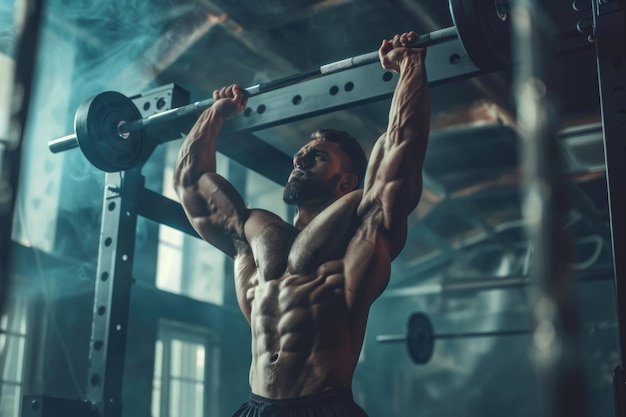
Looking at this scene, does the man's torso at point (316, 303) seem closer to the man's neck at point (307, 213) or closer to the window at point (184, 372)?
the man's neck at point (307, 213)

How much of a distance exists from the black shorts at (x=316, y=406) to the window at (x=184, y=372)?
154 inches

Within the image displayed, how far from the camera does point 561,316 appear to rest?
33cm

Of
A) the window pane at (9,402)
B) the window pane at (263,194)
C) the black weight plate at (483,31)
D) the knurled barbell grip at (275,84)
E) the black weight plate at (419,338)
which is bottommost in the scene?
the window pane at (9,402)

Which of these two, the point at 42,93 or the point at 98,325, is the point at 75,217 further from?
the point at 98,325

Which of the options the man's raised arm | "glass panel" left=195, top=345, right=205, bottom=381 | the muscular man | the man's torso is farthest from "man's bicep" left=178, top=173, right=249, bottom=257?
"glass panel" left=195, top=345, right=205, bottom=381

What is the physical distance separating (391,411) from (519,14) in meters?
8.41

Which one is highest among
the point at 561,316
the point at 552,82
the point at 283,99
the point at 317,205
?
the point at 283,99

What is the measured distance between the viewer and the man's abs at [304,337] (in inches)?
78.6

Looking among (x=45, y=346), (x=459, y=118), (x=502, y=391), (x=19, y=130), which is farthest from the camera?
(x=502, y=391)

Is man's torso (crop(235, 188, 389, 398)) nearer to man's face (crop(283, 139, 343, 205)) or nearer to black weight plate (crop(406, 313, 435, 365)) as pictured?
man's face (crop(283, 139, 343, 205))

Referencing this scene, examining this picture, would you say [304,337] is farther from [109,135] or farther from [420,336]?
[420,336]

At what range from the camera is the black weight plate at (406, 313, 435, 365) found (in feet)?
17.1

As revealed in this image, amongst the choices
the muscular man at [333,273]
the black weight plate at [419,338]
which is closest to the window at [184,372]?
the black weight plate at [419,338]

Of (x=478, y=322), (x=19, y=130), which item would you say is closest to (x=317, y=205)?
(x=19, y=130)
